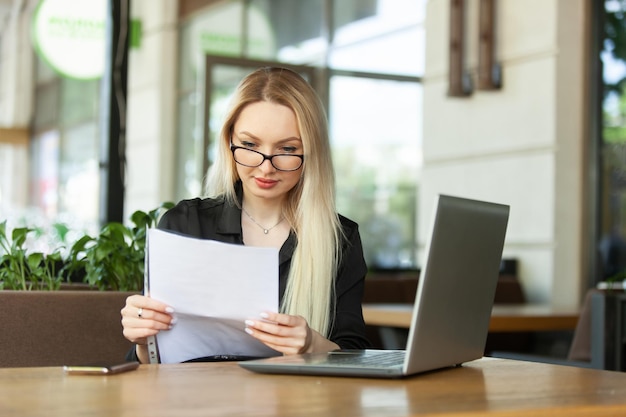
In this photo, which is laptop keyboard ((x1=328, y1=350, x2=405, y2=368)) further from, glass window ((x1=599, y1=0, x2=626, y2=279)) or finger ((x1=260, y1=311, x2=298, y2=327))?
glass window ((x1=599, y1=0, x2=626, y2=279))

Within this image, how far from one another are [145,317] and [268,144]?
23.9 inches

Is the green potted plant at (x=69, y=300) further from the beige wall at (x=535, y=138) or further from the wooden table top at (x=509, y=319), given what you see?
the beige wall at (x=535, y=138)

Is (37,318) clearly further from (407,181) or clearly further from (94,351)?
(407,181)

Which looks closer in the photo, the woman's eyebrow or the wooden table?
the wooden table

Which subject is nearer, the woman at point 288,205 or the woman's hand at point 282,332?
the woman's hand at point 282,332

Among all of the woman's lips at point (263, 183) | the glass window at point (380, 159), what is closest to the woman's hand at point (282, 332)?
the woman's lips at point (263, 183)

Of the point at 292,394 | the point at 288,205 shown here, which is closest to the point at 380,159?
the point at 288,205

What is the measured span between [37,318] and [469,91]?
189 inches

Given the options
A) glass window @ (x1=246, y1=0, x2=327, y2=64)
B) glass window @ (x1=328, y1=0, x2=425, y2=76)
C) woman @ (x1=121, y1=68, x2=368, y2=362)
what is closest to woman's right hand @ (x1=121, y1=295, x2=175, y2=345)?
woman @ (x1=121, y1=68, x2=368, y2=362)

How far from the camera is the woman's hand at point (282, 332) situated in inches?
75.4

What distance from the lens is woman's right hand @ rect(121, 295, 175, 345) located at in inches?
76.1

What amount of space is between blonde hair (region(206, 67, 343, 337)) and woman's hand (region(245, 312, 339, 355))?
0.36 metres

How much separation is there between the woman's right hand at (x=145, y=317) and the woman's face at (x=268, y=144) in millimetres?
513

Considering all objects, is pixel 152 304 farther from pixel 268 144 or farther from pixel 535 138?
pixel 535 138
